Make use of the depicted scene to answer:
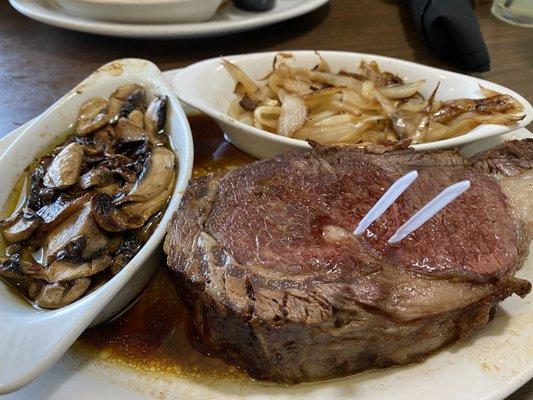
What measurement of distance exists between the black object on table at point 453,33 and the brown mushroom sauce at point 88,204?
2.20m

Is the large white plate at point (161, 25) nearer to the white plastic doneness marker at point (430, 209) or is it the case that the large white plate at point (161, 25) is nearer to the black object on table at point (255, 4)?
the black object on table at point (255, 4)

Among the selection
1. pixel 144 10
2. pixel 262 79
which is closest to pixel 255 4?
pixel 144 10

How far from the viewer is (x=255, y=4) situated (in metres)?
3.94

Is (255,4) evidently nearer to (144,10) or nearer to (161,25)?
(161,25)

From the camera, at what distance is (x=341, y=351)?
169cm

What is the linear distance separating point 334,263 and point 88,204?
1.04 m

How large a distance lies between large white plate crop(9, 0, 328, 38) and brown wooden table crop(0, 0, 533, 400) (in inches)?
7.4

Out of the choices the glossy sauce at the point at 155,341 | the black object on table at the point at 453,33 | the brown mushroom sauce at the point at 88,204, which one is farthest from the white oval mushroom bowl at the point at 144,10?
the glossy sauce at the point at 155,341

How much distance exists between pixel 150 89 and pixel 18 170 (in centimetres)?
80

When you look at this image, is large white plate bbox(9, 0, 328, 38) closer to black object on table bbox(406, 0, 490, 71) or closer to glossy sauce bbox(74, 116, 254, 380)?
black object on table bbox(406, 0, 490, 71)

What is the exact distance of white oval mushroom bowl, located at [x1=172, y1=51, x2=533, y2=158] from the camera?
2.48m

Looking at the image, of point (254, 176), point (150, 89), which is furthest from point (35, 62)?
point (254, 176)

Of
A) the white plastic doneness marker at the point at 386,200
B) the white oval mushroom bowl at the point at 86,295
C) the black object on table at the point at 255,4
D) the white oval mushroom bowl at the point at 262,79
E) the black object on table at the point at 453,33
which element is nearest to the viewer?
the white oval mushroom bowl at the point at 86,295

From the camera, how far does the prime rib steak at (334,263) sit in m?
1.61
